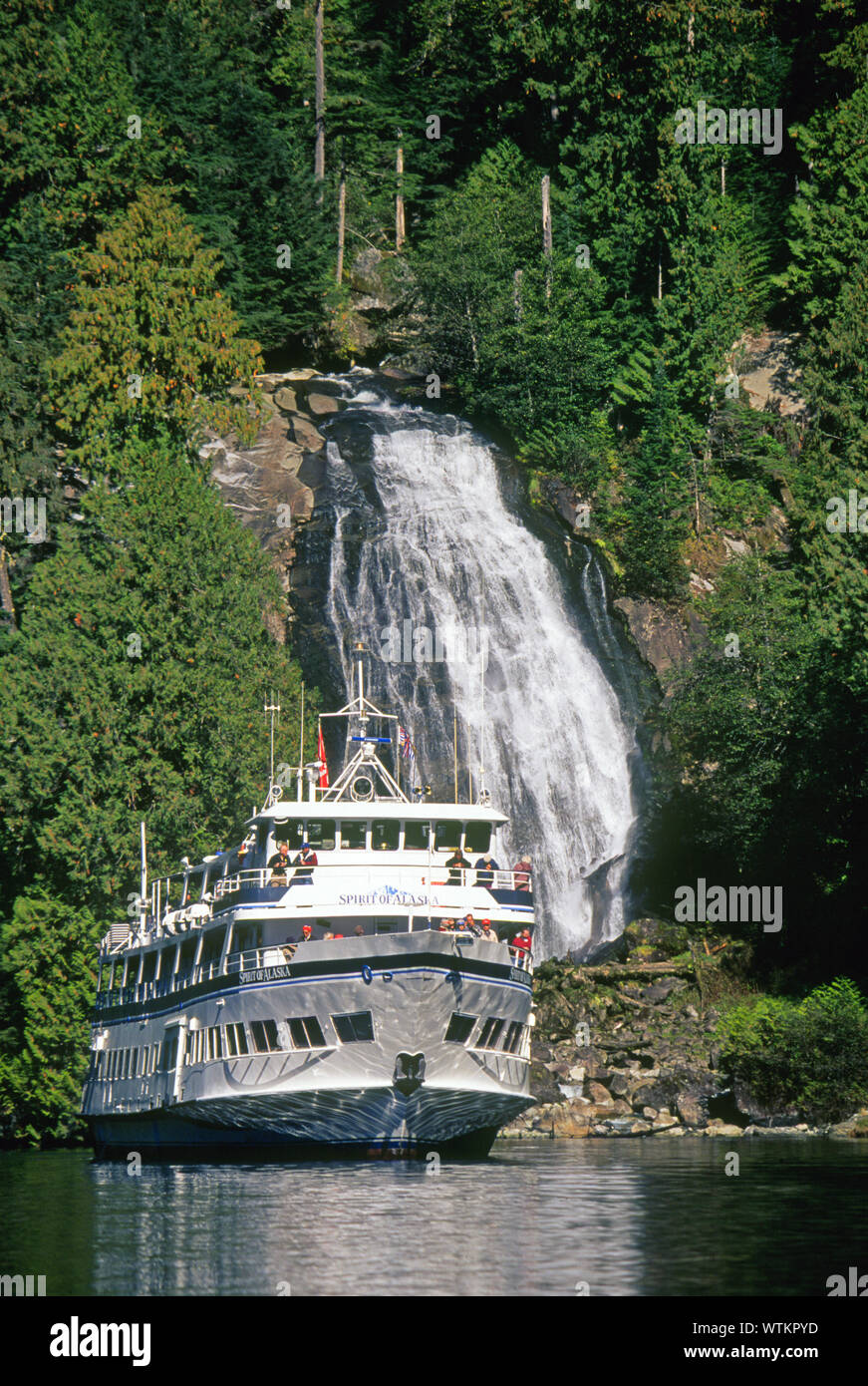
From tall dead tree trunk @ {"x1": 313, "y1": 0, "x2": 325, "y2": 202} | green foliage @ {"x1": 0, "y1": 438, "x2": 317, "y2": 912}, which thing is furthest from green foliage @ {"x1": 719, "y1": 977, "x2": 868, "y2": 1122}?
tall dead tree trunk @ {"x1": 313, "y1": 0, "x2": 325, "y2": 202}

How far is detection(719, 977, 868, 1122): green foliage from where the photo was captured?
59000 mm

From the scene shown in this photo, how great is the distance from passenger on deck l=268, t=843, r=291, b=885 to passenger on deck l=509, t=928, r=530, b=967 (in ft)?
21.5

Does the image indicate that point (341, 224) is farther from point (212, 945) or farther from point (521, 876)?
point (212, 945)

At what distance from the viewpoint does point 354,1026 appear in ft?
147

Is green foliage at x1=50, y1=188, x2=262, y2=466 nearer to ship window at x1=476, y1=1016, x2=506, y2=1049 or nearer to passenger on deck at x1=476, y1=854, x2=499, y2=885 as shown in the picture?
passenger on deck at x1=476, y1=854, x2=499, y2=885

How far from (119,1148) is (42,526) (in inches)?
1251

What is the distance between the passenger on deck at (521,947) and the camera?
48938 millimetres

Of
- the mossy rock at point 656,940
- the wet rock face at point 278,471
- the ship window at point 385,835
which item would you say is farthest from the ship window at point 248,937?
the wet rock face at point 278,471

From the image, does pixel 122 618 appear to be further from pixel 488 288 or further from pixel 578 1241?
pixel 578 1241

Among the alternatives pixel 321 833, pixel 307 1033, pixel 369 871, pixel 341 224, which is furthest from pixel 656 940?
pixel 341 224

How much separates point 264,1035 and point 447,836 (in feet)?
27.5

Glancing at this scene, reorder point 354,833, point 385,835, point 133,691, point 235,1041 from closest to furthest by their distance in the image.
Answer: point 235,1041 → point 354,833 → point 385,835 → point 133,691

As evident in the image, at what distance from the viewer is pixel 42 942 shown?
65688mm

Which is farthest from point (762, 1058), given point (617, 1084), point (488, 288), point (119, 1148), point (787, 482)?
point (488, 288)
